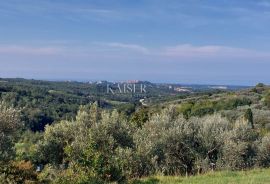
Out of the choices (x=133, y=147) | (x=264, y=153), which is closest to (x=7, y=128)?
(x=133, y=147)

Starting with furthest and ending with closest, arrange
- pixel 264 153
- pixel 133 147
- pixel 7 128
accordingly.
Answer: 1. pixel 264 153
2. pixel 133 147
3. pixel 7 128

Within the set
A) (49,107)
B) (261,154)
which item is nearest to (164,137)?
(261,154)

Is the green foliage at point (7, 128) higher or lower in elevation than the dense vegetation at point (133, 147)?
higher

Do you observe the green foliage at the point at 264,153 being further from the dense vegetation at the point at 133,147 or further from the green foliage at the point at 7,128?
the green foliage at the point at 7,128

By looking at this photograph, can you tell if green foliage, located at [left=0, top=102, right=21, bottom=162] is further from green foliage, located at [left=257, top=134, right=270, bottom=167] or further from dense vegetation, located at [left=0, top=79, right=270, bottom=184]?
green foliage, located at [left=257, top=134, right=270, bottom=167]

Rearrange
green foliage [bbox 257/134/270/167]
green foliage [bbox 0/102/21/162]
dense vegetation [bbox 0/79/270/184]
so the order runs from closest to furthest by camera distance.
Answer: green foliage [bbox 0/102/21/162]
dense vegetation [bbox 0/79/270/184]
green foliage [bbox 257/134/270/167]

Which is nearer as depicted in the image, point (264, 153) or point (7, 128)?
point (7, 128)

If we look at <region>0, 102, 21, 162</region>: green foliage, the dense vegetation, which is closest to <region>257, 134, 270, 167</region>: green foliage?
the dense vegetation

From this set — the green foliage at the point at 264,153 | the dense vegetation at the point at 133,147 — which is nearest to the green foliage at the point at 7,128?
the dense vegetation at the point at 133,147

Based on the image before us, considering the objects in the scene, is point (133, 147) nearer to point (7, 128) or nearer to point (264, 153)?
point (7, 128)

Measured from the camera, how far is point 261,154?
87.2ft

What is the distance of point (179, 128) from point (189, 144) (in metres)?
1.01

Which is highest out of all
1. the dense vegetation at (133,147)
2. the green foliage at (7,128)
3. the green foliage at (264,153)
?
the green foliage at (7,128)

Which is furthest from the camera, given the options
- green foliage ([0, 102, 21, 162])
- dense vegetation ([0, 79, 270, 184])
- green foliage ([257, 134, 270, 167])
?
green foliage ([257, 134, 270, 167])
